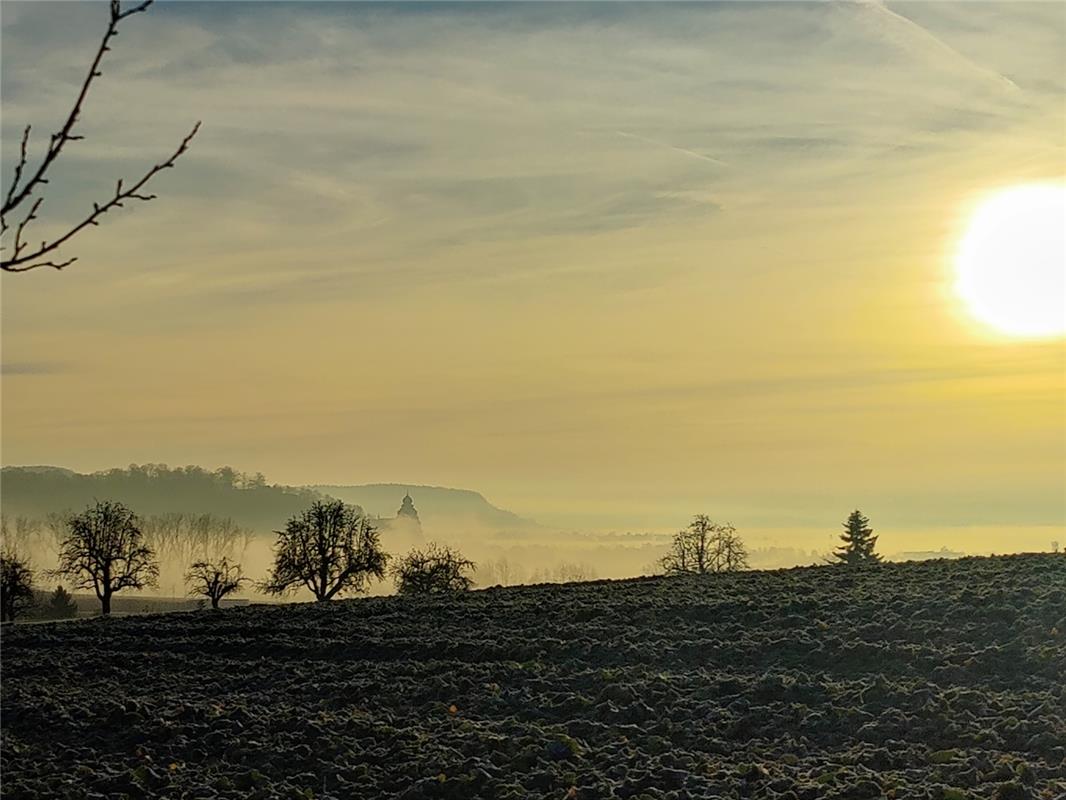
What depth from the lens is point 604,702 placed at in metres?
15.3

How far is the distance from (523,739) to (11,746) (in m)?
7.49

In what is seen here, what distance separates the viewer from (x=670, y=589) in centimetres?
2583

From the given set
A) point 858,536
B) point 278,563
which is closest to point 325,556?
point 278,563

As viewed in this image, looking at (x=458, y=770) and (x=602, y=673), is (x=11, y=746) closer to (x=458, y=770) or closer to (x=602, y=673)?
(x=458, y=770)

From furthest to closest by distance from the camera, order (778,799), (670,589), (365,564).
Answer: (365,564) → (670,589) → (778,799)

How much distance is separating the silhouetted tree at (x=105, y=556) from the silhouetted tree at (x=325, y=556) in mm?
6343

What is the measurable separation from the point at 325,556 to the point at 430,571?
5.97m

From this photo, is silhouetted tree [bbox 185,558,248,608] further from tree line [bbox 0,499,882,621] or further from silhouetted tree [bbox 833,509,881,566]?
silhouetted tree [bbox 833,509,881,566]

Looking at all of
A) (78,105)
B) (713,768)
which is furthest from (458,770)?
(78,105)

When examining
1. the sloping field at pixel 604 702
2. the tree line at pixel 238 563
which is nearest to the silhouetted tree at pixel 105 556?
the tree line at pixel 238 563

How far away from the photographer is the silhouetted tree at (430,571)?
177 ft

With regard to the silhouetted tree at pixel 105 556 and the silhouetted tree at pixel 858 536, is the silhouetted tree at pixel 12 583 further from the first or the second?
the silhouetted tree at pixel 858 536

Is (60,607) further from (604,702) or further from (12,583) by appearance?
(604,702)

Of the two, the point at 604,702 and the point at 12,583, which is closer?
the point at 604,702
